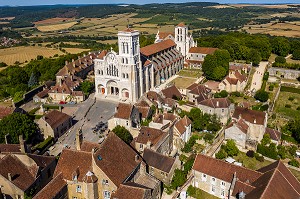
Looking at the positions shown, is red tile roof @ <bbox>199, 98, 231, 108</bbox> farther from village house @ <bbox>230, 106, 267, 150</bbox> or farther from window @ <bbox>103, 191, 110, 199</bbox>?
window @ <bbox>103, 191, 110, 199</bbox>

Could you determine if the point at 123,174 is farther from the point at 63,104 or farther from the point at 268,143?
the point at 63,104

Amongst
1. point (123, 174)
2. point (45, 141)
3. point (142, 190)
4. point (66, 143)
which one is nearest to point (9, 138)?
point (45, 141)

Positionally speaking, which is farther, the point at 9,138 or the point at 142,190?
the point at 9,138

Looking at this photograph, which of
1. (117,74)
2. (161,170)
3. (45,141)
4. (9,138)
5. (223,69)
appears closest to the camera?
(161,170)

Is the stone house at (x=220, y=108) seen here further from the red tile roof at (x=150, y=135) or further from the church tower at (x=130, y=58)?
the church tower at (x=130, y=58)

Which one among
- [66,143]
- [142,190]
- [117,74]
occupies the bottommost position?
[66,143]

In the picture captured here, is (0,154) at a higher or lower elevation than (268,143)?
higher
